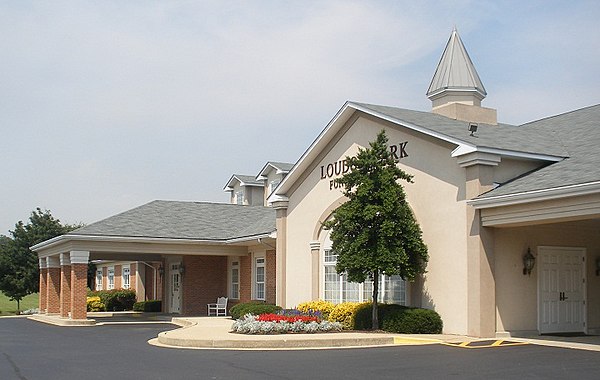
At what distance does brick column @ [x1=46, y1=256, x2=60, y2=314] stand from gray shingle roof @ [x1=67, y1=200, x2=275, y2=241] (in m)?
4.90

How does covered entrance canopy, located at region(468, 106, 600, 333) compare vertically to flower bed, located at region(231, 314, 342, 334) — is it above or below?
above

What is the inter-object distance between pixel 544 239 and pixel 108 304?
31820mm

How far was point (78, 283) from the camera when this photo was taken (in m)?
29.8

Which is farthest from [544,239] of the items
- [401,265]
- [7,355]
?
[7,355]

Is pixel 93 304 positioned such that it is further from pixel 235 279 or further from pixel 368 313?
pixel 368 313

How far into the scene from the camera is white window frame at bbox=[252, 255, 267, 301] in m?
32.0

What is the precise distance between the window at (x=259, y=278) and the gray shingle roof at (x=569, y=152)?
1282cm

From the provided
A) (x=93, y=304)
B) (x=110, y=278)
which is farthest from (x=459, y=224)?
(x=110, y=278)

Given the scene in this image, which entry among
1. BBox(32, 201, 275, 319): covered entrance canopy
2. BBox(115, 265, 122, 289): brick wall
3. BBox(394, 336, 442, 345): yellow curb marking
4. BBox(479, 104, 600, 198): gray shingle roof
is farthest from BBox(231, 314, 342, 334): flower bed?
BBox(115, 265, 122, 289): brick wall

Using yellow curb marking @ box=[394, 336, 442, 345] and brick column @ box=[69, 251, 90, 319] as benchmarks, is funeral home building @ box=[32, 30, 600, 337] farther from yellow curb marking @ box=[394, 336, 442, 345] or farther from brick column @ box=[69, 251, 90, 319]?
yellow curb marking @ box=[394, 336, 442, 345]

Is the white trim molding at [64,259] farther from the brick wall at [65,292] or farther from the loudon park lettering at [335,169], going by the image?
the loudon park lettering at [335,169]

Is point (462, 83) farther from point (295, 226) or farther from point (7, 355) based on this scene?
point (7, 355)

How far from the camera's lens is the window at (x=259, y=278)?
3231 centimetres

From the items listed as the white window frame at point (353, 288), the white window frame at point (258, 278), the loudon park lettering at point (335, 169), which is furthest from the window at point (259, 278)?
the loudon park lettering at point (335, 169)
